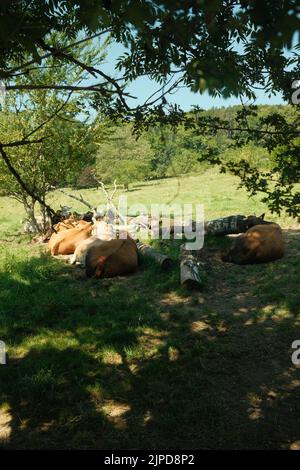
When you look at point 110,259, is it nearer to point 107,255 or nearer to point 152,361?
point 107,255

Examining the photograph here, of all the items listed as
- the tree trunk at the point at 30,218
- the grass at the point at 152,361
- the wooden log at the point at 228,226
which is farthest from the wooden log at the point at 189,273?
the tree trunk at the point at 30,218

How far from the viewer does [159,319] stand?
7770 millimetres

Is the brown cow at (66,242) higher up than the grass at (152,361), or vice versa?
the brown cow at (66,242)

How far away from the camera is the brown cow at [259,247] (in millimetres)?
10594

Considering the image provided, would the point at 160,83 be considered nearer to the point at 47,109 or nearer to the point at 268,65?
the point at 268,65

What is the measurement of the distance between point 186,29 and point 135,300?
7.05m

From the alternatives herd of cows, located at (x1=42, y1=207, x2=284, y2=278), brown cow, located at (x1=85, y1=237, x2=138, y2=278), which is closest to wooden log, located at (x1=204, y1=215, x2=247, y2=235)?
herd of cows, located at (x1=42, y1=207, x2=284, y2=278)

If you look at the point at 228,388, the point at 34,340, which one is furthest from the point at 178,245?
the point at 228,388

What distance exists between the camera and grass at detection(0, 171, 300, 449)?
4.80m

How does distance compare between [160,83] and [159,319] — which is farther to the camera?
[159,319]

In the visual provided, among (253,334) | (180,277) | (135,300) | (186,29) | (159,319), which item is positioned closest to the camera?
(186,29)

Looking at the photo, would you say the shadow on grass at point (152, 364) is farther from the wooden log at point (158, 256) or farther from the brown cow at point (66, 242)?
the brown cow at point (66, 242)

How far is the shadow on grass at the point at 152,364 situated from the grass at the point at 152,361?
2 centimetres

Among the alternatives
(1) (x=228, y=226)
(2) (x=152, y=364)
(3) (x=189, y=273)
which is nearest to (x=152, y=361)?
(2) (x=152, y=364)
